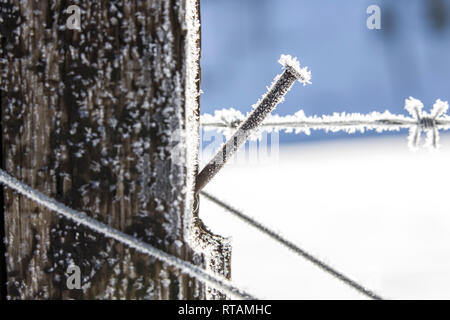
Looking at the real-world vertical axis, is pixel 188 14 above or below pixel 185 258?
above

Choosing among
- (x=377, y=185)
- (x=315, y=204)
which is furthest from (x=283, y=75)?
(x=377, y=185)

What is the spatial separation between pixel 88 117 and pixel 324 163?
609cm

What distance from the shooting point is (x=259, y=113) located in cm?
63

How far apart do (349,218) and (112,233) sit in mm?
5167

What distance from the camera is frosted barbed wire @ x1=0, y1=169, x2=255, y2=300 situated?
0.54 m

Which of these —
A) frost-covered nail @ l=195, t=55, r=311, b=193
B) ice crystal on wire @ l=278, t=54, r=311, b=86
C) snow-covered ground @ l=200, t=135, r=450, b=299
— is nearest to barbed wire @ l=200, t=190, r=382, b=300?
frost-covered nail @ l=195, t=55, r=311, b=193

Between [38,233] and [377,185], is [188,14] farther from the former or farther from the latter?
[377,185]

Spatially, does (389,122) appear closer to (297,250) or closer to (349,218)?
(297,250)

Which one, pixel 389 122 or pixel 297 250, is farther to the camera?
pixel 389 122

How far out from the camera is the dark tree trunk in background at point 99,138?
542 mm

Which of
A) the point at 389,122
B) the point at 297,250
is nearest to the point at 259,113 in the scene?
the point at 297,250

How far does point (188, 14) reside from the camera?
0.55 m

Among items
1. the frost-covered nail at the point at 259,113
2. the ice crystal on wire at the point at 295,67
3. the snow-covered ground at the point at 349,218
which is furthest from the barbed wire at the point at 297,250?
the snow-covered ground at the point at 349,218

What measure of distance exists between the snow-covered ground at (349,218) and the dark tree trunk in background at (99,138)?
3.13 meters
